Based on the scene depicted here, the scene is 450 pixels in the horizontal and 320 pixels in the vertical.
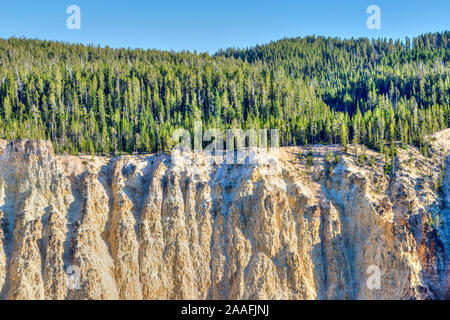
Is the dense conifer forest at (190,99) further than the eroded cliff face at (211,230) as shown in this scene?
Yes

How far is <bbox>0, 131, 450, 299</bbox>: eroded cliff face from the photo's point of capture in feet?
213

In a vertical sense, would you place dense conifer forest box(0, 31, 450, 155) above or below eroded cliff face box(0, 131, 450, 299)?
above

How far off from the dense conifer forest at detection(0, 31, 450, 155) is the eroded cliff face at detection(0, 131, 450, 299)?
10.9 meters

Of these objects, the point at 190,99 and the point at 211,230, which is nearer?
the point at 211,230

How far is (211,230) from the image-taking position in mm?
71750

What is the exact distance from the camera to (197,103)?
115938mm

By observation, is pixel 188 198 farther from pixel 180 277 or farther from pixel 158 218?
pixel 180 277

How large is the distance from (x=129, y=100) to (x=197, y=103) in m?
17.0

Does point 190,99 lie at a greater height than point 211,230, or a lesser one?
greater

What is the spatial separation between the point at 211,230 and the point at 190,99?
53.4 meters

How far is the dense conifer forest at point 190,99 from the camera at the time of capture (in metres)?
91.1

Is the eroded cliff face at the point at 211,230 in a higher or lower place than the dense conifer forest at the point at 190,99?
lower

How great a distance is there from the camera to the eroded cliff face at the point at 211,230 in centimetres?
6494

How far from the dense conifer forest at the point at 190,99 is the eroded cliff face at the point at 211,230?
35.9 ft
